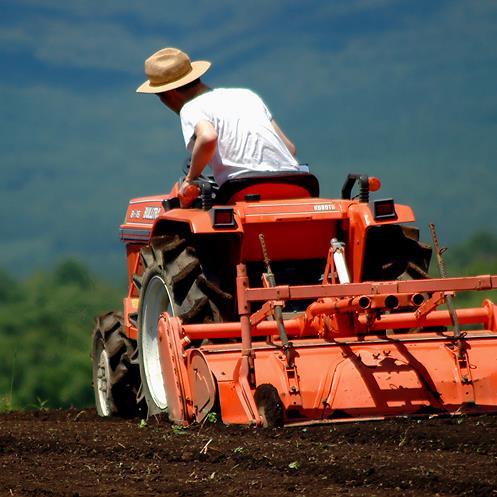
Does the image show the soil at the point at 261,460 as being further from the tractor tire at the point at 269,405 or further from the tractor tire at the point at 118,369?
the tractor tire at the point at 118,369

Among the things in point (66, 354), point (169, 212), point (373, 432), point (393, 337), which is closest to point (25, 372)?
point (66, 354)

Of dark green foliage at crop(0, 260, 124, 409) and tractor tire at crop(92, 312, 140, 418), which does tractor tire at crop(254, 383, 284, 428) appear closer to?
tractor tire at crop(92, 312, 140, 418)

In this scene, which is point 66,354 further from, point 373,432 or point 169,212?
point 373,432

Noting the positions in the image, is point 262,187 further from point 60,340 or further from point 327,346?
point 60,340

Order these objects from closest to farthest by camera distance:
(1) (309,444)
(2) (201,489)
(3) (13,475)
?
(2) (201,489)
(3) (13,475)
(1) (309,444)

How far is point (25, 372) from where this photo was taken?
514 inches

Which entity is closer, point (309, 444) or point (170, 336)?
point (309, 444)

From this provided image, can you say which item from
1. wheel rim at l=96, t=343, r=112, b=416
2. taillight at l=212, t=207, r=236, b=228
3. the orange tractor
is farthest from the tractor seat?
wheel rim at l=96, t=343, r=112, b=416

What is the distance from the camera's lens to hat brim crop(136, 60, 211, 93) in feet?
26.4

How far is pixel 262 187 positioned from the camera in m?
7.49

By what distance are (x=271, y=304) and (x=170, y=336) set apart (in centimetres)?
62

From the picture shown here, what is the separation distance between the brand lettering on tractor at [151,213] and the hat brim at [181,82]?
896 mm

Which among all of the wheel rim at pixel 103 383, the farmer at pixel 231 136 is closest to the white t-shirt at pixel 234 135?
the farmer at pixel 231 136

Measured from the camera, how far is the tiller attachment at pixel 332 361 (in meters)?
6.36
